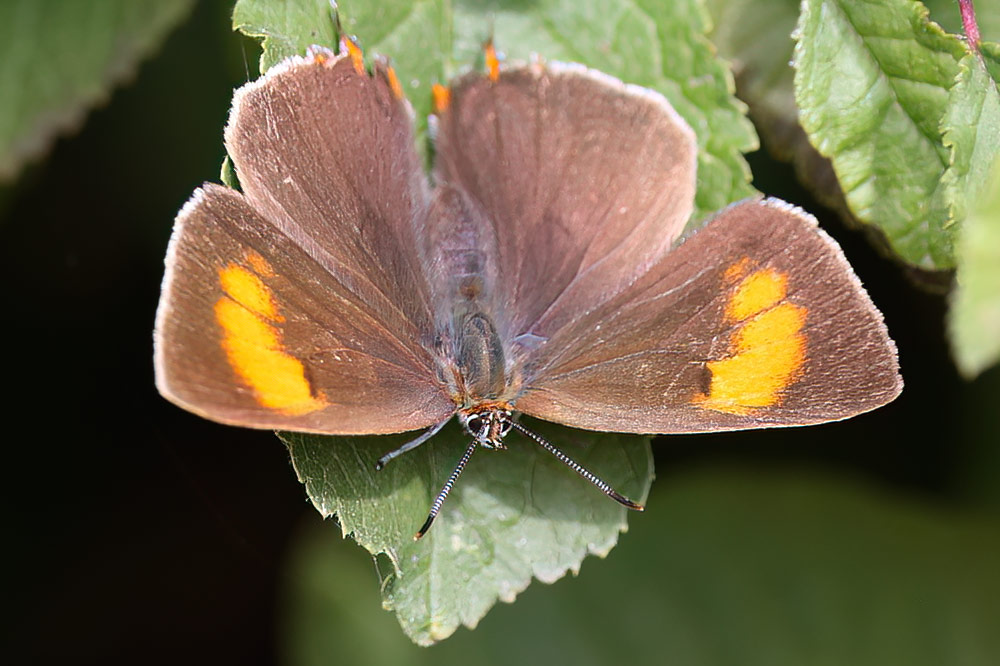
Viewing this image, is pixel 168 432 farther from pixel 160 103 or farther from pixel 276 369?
pixel 276 369

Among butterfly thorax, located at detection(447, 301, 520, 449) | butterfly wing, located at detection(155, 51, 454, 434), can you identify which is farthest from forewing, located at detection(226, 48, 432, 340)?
butterfly thorax, located at detection(447, 301, 520, 449)

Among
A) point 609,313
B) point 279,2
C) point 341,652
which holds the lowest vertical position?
point 341,652

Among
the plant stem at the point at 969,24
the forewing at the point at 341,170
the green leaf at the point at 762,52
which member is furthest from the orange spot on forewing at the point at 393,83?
the plant stem at the point at 969,24

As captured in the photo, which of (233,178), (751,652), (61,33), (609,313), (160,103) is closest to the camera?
(233,178)

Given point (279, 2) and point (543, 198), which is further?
point (543, 198)

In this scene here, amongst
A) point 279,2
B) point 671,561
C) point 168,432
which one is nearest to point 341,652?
point 168,432

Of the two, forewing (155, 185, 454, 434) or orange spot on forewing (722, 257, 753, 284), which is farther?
orange spot on forewing (722, 257, 753, 284)

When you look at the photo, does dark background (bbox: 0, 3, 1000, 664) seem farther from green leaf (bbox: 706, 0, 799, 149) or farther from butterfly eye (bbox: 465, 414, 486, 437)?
butterfly eye (bbox: 465, 414, 486, 437)
